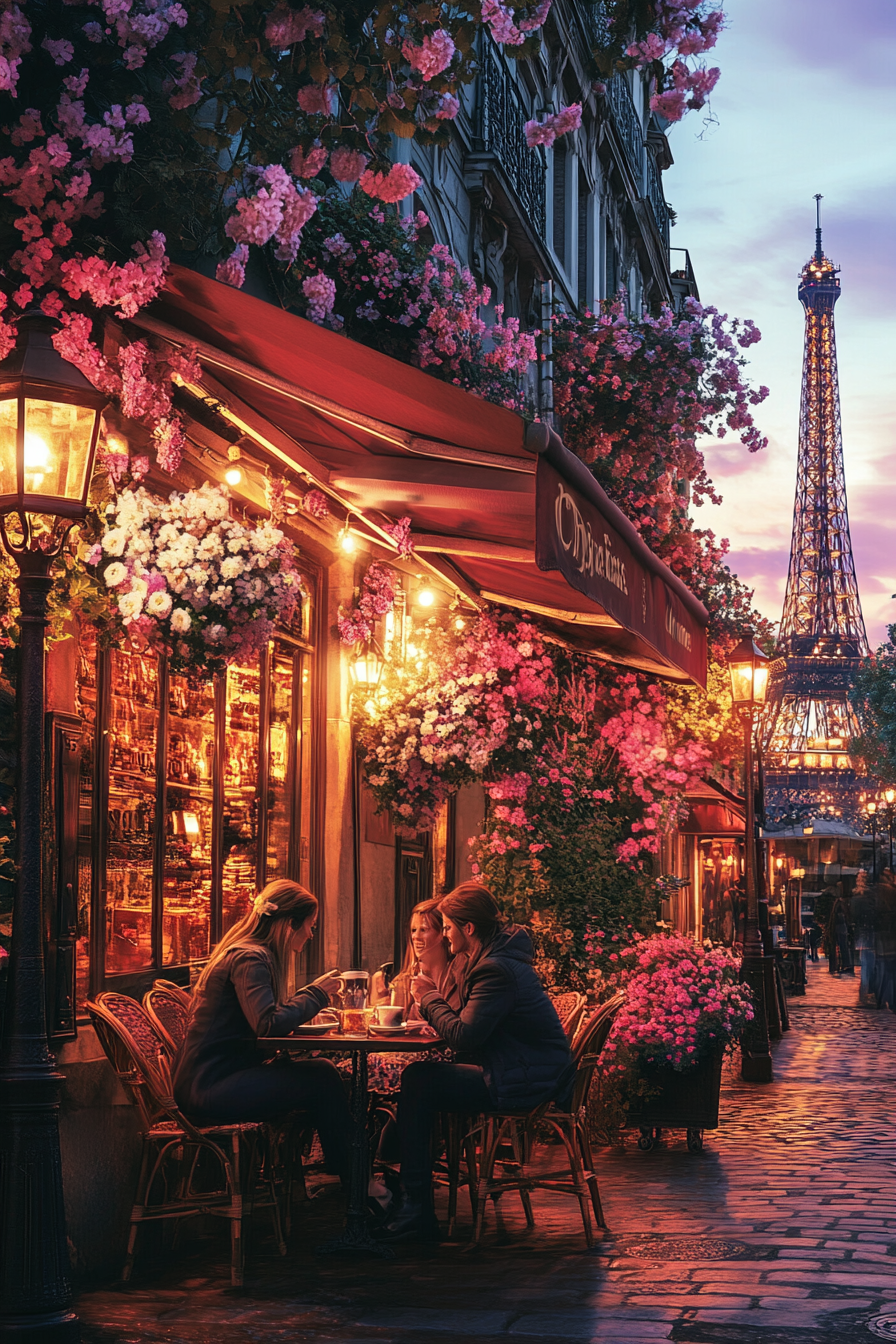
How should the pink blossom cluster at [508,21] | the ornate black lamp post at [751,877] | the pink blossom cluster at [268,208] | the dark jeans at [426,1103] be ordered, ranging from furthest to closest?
the ornate black lamp post at [751,877] < the dark jeans at [426,1103] < the pink blossom cluster at [268,208] < the pink blossom cluster at [508,21]

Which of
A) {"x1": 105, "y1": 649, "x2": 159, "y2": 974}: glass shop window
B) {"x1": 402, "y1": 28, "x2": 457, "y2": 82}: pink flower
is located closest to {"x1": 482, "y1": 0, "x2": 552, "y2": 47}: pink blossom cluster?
{"x1": 402, "y1": 28, "x2": 457, "y2": 82}: pink flower

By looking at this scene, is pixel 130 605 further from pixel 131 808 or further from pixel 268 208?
pixel 131 808

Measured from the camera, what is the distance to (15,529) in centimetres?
575

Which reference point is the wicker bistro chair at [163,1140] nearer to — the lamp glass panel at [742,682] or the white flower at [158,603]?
the white flower at [158,603]

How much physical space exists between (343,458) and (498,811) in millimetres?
4261

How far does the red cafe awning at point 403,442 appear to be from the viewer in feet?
20.1

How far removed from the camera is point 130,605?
20.7ft

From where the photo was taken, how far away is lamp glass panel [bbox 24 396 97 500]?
5508mm

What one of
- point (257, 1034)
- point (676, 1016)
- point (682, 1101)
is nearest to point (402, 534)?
point (257, 1034)

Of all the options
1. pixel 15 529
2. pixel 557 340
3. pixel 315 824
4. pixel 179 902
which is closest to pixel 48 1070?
pixel 15 529

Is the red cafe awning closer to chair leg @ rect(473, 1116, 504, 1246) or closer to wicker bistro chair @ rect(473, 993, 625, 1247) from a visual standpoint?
wicker bistro chair @ rect(473, 993, 625, 1247)

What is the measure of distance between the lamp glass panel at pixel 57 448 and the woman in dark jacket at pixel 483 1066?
3.02m

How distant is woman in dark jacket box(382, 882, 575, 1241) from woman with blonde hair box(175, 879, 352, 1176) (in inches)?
13.3

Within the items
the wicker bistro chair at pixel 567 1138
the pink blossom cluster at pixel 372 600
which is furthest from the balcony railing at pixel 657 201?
the wicker bistro chair at pixel 567 1138
